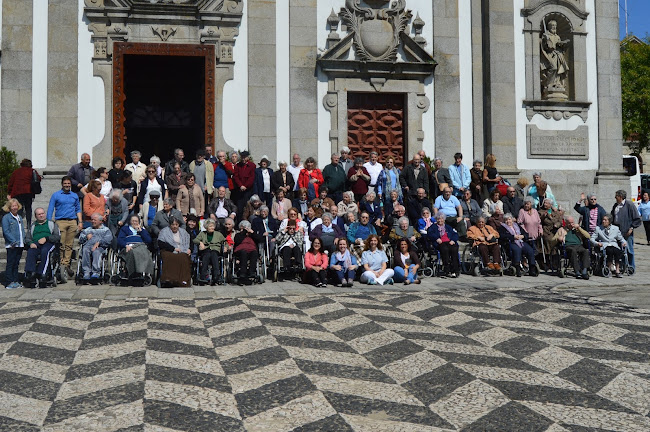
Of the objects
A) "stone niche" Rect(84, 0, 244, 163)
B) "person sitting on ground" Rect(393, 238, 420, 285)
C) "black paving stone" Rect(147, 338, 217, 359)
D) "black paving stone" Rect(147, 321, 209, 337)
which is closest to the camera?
"black paving stone" Rect(147, 338, 217, 359)

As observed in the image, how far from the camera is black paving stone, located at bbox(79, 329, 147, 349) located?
21.0 feet

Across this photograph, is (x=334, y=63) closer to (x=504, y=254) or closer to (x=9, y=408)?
(x=504, y=254)

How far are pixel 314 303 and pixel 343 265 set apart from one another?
7.52 feet

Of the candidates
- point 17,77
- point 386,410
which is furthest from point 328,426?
point 17,77

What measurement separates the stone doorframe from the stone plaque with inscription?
271cm

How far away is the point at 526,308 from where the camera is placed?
877cm

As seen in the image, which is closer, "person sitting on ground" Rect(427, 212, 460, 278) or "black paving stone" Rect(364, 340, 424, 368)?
"black paving stone" Rect(364, 340, 424, 368)

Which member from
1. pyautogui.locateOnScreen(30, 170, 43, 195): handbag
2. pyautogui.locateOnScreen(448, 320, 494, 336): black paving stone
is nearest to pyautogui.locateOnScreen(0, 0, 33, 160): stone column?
pyautogui.locateOnScreen(30, 170, 43, 195): handbag

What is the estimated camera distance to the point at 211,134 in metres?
16.0

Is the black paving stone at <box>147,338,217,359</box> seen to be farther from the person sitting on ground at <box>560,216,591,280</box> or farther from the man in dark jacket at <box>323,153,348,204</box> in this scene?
the person sitting on ground at <box>560,216,591,280</box>

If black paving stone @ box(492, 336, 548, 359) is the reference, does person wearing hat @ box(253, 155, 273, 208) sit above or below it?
above

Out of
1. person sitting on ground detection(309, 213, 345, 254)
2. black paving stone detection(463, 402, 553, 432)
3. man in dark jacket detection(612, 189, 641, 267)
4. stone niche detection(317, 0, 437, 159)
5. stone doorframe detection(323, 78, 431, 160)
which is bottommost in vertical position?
black paving stone detection(463, 402, 553, 432)

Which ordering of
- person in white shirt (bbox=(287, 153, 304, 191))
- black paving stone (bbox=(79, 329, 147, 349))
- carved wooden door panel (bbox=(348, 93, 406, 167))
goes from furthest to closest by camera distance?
carved wooden door panel (bbox=(348, 93, 406, 167))
person in white shirt (bbox=(287, 153, 304, 191))
black paving stone (bbox=(79, 329, 147, 349))

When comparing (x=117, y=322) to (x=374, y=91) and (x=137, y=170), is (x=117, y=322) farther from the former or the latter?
(x=374, y=91)
